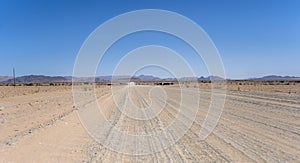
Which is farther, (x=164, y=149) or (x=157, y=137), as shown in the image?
(x=157, y=137)

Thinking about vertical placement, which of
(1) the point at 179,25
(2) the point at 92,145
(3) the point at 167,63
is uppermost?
(1) the point at 179,25

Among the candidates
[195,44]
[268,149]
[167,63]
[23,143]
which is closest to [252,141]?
[268,149]

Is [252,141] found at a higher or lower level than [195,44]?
lower

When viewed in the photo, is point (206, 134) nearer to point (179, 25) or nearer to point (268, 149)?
point (268, 149)

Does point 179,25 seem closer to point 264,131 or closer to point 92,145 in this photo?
point 264,131

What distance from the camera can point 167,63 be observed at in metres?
17.0

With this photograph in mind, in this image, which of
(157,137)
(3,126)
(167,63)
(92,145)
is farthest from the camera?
(167,63)

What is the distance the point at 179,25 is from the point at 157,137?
441 centimetres

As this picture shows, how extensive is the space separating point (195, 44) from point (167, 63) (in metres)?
5.62

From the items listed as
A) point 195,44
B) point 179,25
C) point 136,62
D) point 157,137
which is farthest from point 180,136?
point 136,62

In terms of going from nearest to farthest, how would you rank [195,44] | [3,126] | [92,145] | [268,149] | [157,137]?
[268,149], [92,145], [157,137], [195,44], [3,126]

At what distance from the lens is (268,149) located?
7820 millimetres

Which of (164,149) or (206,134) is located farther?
(206,134)

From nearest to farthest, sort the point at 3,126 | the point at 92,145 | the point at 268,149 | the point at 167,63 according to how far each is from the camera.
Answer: the point at 268,149 < the point at 92,145 < the point at 3,126 < the point at 167,63
